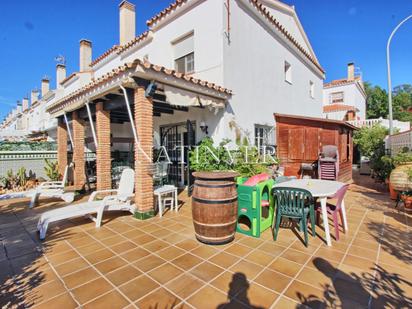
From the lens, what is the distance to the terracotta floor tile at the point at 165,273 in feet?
9.52

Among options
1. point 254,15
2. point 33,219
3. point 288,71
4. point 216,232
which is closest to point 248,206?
point 216,232

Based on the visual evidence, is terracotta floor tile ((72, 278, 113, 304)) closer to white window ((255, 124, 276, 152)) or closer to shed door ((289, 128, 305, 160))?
white window ((255, 124, 276, 152))

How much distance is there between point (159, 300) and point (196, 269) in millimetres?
762

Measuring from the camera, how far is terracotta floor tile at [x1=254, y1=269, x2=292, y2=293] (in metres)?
2.70

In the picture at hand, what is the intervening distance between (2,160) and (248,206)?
1151cm

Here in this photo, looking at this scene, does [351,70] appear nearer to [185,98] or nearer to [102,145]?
[185,98]

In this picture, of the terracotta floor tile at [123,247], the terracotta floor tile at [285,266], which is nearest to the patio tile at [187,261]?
the terracotta floor tile at [123,247]

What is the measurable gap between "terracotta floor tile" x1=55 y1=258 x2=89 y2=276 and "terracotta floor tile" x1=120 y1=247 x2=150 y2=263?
0.57 m

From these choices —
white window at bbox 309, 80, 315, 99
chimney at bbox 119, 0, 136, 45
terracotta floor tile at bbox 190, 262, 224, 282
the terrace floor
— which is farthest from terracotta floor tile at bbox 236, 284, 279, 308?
white window at bbox 309, 80, 315, 99

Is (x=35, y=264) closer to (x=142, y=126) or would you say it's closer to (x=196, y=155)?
(x=142, y=126)

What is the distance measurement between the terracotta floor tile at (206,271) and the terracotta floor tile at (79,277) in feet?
4.57

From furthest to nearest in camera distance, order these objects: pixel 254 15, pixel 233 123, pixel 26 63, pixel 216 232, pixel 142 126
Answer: pixel 26 63
pixel 254 15
pixel 233 123
pixel 142 126
pixel 216 232

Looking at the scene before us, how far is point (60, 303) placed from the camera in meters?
2.46

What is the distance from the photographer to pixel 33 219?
5578 millimetres
